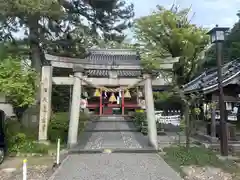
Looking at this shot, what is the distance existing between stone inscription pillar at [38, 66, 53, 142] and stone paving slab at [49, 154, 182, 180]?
2706 mm

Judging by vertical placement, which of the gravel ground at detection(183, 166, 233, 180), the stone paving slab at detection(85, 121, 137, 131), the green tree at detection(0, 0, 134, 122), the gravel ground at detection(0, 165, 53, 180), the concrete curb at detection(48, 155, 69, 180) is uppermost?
the green tree at detection(0, 0, 134, 122)

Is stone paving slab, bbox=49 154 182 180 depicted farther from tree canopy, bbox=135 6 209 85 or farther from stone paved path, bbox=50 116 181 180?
tree canopy, bbox=135 6 209 85

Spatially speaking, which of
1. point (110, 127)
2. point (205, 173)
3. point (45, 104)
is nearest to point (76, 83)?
point (45, 104)

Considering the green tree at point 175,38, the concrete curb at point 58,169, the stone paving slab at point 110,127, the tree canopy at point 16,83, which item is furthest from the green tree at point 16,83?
the green tree at point 175,38

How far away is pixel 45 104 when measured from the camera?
1198cm

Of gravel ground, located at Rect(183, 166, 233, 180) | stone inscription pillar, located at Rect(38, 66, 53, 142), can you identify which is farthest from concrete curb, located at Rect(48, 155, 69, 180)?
gravel ground, located at Rect(183, 166, 233, 180)

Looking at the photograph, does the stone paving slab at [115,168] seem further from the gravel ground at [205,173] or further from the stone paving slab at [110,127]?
the stone paving slab at [110,127]

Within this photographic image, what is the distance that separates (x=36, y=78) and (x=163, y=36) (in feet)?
52.6

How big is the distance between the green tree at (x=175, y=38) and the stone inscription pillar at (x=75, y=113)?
12881mm

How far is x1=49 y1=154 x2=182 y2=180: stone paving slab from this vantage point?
7045mm

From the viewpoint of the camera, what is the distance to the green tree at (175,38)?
78.5 ft

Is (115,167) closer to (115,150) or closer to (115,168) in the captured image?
(115,168)

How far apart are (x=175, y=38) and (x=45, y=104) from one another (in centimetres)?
1603

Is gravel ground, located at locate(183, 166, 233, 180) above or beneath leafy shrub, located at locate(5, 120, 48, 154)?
beneath
